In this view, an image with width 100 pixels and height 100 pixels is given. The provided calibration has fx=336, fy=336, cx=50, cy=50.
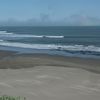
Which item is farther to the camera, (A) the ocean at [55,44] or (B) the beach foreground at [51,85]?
(A) the ocean at [55,44]

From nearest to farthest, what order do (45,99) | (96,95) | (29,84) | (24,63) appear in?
(45,99) < (96,95) < (29,84) < (24,63)

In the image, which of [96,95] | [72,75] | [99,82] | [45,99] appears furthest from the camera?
[72,75]

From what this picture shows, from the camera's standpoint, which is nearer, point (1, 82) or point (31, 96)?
point (31, 96)

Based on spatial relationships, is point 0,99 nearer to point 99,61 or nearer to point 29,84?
point 29,84

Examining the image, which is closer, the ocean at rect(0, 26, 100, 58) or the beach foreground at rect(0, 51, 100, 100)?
the beach foreground at rect(0, 51, 100, 100)

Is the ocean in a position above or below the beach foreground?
below

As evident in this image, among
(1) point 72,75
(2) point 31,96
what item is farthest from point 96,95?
(1) point 72,75

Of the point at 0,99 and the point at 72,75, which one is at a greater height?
the point at 0,99

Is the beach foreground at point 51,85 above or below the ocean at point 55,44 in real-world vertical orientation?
above

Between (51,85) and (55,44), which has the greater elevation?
(51,85)

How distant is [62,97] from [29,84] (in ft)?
5.70

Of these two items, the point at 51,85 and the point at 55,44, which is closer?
the point at 51,85

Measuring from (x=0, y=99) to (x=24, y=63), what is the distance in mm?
12647

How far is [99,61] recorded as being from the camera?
1875cm
